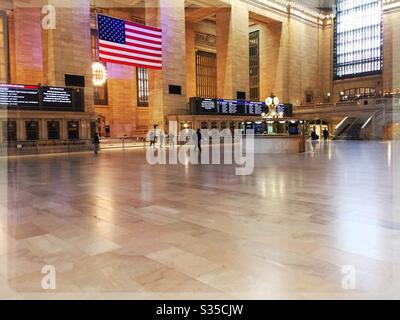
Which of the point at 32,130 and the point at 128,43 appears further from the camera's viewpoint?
the point at 128,43

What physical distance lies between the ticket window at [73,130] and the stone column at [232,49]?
14179 millimetres

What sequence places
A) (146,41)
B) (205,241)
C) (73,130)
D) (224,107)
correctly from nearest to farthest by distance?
1. (205,241)
2. (73,130)
3. (146,41)
4. (224,107)

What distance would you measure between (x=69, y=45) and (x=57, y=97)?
3.72m

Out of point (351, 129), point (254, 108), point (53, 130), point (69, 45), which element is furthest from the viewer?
point (254, 108)

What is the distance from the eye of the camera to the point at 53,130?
19078 millimetres

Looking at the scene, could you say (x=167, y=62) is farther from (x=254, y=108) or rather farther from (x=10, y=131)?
(x=10, y=131)

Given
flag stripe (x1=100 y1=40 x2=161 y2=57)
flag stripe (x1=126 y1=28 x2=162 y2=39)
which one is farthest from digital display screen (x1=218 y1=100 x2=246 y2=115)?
flag stripe (x1=126 y1=28 x2=162 y2=39)

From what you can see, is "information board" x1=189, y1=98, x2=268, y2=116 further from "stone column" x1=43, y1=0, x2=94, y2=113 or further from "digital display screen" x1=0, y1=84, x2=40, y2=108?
"digital display screen" x1=0, y1=84, x2=40, y2=108

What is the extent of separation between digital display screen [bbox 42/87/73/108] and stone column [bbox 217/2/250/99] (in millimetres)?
14311

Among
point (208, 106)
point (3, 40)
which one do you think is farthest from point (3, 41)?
point (208, 106)

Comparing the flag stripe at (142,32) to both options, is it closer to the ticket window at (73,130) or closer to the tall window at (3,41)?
the ticket window at (73,130)

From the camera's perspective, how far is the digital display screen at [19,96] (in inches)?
686

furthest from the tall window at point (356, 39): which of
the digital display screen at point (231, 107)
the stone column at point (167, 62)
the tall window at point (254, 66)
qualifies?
the stone column at point (167, 62)
